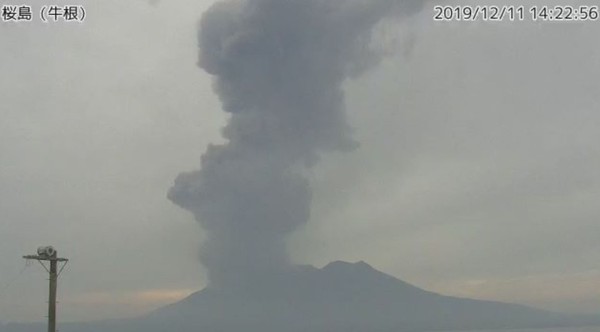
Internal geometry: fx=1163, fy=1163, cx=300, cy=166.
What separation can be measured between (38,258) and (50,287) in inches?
50.3

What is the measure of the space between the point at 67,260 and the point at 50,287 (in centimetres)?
135

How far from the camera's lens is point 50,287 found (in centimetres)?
4716

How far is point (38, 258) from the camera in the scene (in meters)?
47.2

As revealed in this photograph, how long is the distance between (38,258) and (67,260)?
121cm

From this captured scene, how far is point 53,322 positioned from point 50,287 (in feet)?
4.66

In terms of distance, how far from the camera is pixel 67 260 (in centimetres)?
4781

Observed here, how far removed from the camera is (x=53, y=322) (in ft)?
155

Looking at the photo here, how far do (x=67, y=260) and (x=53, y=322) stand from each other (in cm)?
259

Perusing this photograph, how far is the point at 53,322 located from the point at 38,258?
2663 millimetres
